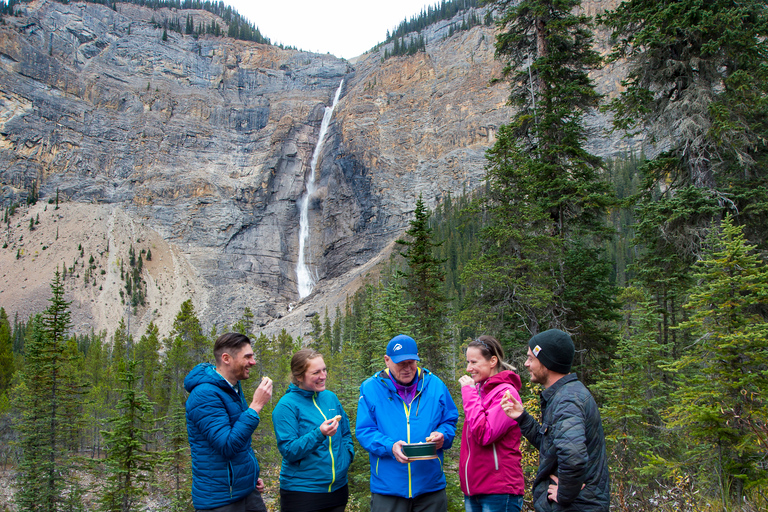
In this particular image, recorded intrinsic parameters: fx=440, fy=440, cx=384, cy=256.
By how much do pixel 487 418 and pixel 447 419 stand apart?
45 cm

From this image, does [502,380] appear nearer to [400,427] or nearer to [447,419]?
[447,419]

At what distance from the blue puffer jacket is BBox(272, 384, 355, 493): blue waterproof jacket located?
0.94 ft

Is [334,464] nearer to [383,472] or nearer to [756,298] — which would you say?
[383,472]

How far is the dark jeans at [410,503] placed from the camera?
10.8ft

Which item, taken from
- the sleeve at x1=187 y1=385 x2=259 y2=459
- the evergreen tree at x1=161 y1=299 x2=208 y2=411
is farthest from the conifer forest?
the evergreen tree at x1=161 y1=299 x2=208 y2=411

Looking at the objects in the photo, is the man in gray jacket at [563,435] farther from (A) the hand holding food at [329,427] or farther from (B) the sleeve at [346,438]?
(B) the sleeve at [346,438]

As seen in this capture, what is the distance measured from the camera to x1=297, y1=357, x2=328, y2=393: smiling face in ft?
11.7

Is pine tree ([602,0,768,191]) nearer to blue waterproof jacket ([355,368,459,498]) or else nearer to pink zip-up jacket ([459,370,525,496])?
pink zip-up jacket ([459,370,525,496])

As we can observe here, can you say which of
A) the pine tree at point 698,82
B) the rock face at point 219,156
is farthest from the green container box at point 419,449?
the rock face at point 219,156

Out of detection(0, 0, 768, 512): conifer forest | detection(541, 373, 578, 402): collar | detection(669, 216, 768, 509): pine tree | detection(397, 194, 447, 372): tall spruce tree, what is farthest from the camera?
detection(397, 194, 447, 372): tall spruce tree

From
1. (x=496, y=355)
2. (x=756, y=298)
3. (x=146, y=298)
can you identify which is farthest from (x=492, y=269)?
(x=146, y=298)

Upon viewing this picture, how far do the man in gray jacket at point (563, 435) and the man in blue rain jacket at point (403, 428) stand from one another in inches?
27.2

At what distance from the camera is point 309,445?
11.0 ft

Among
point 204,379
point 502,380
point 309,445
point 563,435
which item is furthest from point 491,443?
point 204,379
